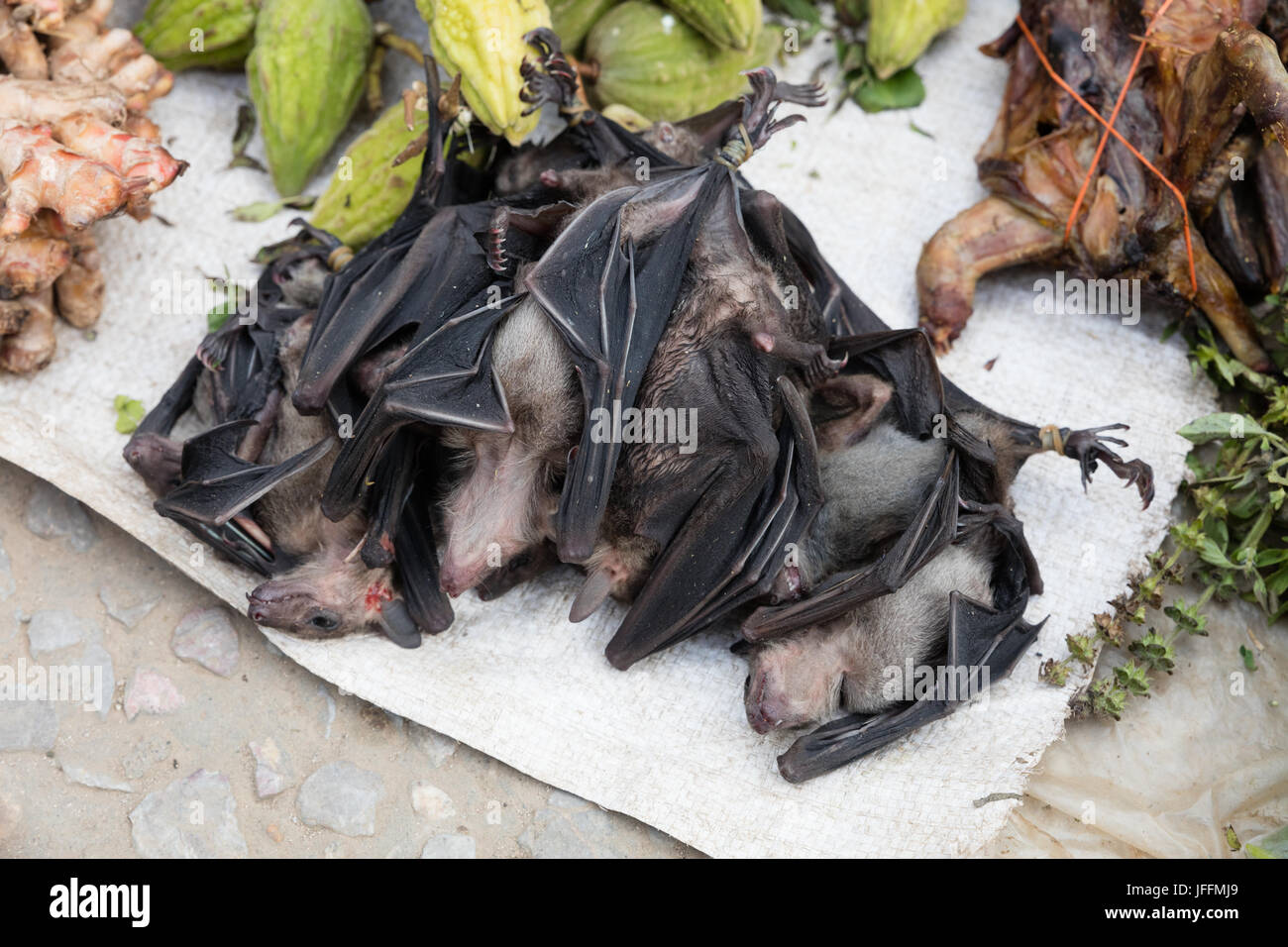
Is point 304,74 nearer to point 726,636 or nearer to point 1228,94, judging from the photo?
point 726,636

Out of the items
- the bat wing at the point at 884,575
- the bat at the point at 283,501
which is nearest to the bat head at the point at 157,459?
the bat at the point at 283,501

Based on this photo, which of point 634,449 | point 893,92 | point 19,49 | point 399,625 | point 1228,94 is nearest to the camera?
point 634,449

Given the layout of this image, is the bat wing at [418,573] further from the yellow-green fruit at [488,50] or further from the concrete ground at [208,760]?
the yellow-green fruit at [488,50]

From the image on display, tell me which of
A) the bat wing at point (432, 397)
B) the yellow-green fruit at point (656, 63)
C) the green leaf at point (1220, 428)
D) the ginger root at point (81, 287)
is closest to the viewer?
the bat wing at point (432, 397)

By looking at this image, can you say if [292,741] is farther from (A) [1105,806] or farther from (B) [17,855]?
(A) [1105,806]

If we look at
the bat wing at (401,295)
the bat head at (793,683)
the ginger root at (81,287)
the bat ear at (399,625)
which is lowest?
the bat ear at (399,625)

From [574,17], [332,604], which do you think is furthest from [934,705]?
[574,17]

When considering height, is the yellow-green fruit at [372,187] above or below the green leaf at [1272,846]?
above

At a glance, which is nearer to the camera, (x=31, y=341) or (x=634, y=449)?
(x=634, y=449)
